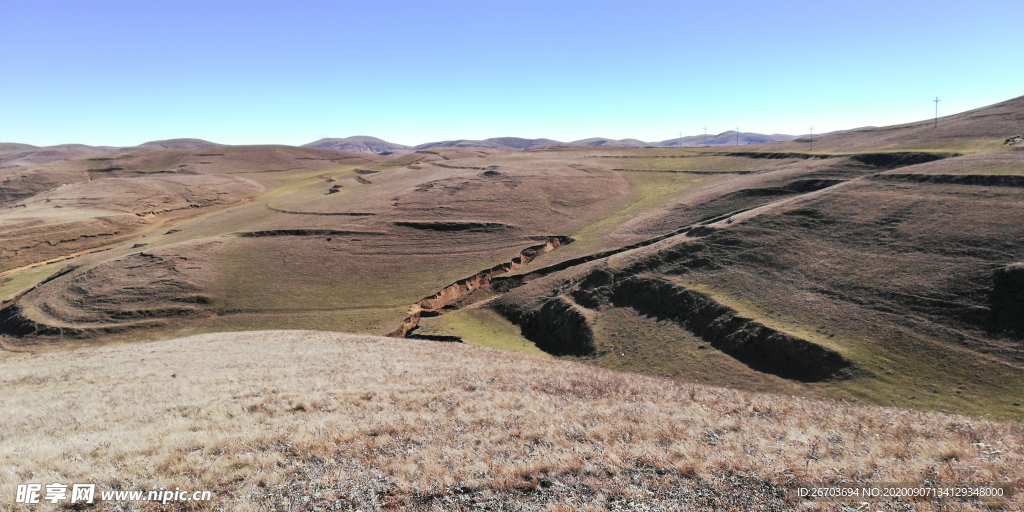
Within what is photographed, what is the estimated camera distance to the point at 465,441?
554 inches

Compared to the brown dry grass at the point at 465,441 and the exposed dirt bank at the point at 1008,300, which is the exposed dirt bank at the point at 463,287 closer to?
the brown dry grass at the point at 465,441

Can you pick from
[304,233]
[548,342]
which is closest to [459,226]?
[304,233]

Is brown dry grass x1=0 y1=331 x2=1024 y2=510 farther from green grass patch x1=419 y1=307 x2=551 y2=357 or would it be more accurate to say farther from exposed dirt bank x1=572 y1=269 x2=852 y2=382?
green grass patch x1=419 y1=307 x2=551 y2=357

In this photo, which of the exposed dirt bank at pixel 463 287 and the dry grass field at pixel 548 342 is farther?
the exposed dirt bank at pixel 463 287

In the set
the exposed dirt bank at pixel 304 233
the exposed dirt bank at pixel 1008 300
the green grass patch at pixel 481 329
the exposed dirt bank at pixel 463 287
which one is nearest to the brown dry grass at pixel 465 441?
the exposed dirt bank at pixel 1008 300

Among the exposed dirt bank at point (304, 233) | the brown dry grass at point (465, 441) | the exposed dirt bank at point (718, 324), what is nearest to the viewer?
the brown dry grass at point (465, 441)

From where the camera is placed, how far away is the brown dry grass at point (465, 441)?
11.0m

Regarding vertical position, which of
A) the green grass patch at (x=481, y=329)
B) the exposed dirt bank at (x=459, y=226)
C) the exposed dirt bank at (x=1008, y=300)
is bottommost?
the green grass patch at (x=481, y=329)

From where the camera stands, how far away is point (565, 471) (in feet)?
39.0

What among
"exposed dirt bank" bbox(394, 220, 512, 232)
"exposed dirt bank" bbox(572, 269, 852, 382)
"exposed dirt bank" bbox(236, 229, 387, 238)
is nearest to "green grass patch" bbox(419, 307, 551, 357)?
"exposed dirt bank" bbox(572, 269, 852, 382)

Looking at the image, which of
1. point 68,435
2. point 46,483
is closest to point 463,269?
point 68,435

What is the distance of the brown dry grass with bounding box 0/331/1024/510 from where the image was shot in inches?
433

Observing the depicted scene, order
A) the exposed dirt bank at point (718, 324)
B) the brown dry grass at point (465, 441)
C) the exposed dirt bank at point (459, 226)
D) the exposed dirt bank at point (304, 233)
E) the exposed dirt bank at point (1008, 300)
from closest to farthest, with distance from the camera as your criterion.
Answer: the brown dry grass at point (465, 441), the exposed dirt bank at point (1008, 300), the exposed dirt bank at point (718, 324), the exposed dirt bank at point (304, 233), the exposed dirt bank at point (459, 226)

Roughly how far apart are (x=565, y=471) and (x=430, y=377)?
12093mm
